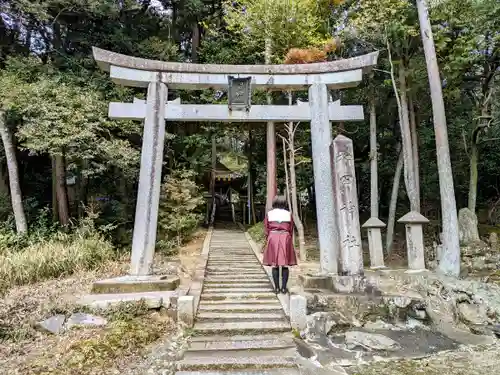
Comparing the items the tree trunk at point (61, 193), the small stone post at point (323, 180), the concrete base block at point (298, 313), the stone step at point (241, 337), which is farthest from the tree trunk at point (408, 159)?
the tree trunk at point (61, 193)

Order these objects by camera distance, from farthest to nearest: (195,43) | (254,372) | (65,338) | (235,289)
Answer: (195,43)
(235,289)
(65,338)
(254,372)

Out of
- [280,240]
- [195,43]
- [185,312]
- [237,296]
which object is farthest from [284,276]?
[195,43]

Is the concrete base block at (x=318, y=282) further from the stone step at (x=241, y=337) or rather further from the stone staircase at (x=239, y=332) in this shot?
the stone step at (x=241, y=337)

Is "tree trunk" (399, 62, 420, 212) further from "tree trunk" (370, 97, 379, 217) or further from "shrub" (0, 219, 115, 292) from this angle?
"shrub" (0, 219, 115, 292)

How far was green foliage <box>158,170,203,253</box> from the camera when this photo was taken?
1217 centimetres

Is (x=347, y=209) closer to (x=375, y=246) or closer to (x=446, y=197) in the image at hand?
(x=375, y=246)

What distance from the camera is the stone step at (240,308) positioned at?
566cm

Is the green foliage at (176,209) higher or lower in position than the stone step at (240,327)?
higher

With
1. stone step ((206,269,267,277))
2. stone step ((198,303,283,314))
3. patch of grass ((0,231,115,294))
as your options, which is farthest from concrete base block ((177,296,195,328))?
patch of grass ((0,231,115,294))

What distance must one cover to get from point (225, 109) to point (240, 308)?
13.2 ft

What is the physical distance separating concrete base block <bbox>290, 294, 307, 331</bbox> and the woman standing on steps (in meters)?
0.74

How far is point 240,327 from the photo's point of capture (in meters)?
5.13

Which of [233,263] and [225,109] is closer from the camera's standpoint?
[225,109]

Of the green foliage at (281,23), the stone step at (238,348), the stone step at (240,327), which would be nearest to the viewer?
the stone step at (238,348)
